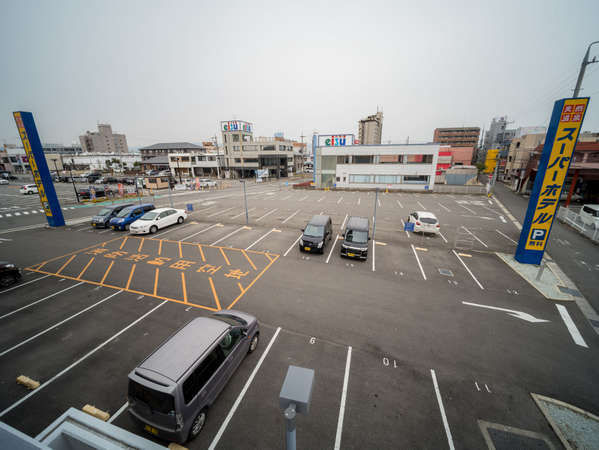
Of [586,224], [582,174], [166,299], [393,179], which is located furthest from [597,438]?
[393,179]

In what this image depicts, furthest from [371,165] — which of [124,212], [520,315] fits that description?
[124,212]

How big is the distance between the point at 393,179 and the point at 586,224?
2622 centimetres

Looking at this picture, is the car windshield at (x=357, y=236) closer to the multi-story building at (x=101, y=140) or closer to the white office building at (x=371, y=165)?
the white office building at (x=371, y=165)

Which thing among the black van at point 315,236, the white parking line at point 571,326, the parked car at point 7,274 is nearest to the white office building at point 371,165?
the black van at point 315,236

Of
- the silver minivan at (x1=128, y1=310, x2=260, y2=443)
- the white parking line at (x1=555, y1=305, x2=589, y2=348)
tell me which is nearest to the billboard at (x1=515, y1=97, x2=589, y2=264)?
the white parking line at (x1=555, y1=305, x2=589, y2=348)

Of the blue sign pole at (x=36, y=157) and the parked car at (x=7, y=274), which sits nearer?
the parked car at (x=7, y=274)

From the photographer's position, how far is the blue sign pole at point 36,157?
18.4 m

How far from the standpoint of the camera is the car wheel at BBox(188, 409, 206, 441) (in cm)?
529

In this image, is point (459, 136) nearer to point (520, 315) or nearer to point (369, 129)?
point (369, 129)

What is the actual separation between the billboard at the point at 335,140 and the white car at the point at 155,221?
107 feet

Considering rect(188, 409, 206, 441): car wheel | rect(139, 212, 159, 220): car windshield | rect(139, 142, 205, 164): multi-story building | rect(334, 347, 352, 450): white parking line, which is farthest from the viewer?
rect(139, 142, 205, 164): multi-story building

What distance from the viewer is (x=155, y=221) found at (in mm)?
19438

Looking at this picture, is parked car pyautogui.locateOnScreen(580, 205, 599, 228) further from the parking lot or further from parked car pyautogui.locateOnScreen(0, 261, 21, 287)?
parked car pyautogui.locateOnScreen(0, 261, 21, 287)

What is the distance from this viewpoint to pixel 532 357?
7.70 m
